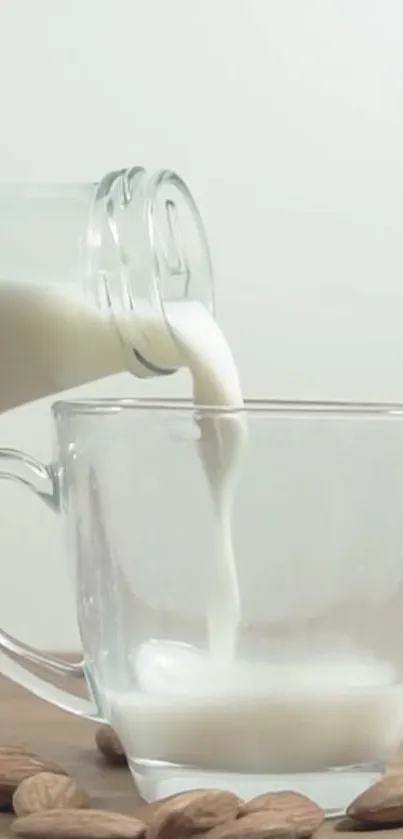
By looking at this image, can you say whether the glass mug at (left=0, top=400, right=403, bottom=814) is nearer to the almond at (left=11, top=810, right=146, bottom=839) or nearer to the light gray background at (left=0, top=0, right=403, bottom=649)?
the almond at (left=11, top=810, right=146, bottom=839)

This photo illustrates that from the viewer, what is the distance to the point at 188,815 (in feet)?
1.28

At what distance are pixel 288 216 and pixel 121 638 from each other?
0.61 meters

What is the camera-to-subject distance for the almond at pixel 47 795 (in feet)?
1.42

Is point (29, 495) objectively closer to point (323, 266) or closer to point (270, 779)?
point (323, 266)

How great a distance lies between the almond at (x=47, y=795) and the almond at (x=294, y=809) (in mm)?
64

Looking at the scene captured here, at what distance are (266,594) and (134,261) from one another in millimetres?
162

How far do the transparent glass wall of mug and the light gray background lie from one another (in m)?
0.56

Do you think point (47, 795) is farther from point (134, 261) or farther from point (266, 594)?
point (134, 261)

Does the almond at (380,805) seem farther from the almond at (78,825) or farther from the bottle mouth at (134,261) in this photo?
the bottle mouth at (134,261)

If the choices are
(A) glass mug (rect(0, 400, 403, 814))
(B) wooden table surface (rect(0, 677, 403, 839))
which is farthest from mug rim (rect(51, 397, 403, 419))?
(B) wooden table surface (rect(0, 677, 403, 839))

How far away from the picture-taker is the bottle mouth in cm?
52

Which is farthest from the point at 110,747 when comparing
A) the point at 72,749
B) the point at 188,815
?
the point at 188,815

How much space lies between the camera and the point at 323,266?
3.29 ft

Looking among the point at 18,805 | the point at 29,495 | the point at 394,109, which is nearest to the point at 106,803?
the point at 18,805
